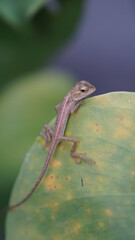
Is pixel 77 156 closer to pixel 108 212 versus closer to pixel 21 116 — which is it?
pixel 108 212

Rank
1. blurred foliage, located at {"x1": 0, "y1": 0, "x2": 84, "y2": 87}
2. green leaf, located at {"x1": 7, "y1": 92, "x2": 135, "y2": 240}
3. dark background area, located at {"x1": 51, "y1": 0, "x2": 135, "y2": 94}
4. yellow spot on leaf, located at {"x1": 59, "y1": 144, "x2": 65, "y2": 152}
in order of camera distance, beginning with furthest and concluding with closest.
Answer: dark background area, located at {"x1": 51, "y1": 0, "x2": 135, "y2": 94}, blurred foliage, located at {"x1": 0, "y1": 0, "x2": 84, "y2": 87}, yellow spot on leaf, located at {"x1": 59, "y1": 144, "x2": 65, "y2": 152}, green leaf, located at {"x1": 7, "y1": 92, "x2": 135, "y2": 240}

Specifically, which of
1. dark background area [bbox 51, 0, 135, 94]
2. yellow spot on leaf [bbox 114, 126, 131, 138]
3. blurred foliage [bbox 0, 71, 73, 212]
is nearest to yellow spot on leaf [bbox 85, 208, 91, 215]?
yellow spot on leaf [bbox 114, 126, 131, 138]

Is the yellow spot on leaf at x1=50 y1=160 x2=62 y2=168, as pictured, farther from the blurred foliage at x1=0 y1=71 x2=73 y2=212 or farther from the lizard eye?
the blurred foliage at x1=0 y1=71 x2=73 y2=212

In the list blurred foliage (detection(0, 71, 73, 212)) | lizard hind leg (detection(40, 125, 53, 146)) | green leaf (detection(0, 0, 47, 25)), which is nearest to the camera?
lizard hind leg (detection(40, 125, 53, 146))

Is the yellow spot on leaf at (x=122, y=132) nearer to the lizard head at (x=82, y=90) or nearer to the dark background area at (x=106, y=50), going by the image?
the lizard head at (x=82, y=90)

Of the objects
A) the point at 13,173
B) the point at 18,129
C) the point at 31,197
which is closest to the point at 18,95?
the point at 18,129

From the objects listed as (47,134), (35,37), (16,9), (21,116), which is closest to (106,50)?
(35,37)

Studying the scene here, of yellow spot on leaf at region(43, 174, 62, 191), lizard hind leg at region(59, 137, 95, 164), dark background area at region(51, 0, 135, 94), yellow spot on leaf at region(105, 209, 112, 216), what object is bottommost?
dark background area at region(51, 0, 135, 94)
